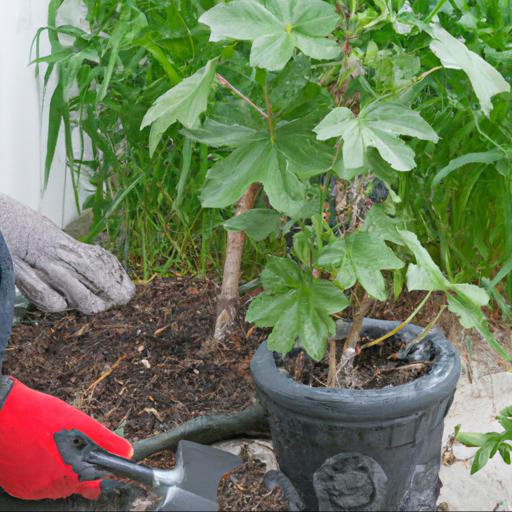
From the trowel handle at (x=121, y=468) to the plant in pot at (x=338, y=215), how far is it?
24 centimetres

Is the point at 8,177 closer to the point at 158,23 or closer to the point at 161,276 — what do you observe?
the point at 161,276

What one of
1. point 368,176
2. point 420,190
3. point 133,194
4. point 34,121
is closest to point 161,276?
point 133,194

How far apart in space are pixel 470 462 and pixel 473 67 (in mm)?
874

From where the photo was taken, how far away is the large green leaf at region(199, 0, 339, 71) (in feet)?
3.00

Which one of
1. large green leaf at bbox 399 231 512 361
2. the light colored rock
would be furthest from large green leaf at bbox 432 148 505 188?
the light colored rock

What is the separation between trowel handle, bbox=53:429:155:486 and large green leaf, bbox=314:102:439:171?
24.0 inches

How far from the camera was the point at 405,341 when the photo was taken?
4.66 feet

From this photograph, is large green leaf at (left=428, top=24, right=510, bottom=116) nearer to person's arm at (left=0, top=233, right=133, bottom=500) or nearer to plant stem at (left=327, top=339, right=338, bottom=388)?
plant stem at (left=327, top=339, right=338, bottom=388)

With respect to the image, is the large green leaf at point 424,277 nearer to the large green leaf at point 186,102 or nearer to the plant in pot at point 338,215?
the plant in pot at point 338,215

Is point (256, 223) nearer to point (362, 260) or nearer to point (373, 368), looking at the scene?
point (362, 260)

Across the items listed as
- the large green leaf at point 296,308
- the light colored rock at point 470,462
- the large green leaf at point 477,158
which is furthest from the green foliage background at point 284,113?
the light colored rock at point 470,462

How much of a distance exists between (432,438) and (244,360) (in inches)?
22.1

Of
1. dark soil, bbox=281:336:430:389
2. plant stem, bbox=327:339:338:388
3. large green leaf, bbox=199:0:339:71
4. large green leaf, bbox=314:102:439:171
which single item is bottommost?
dark soil, bbox=281:336:430:389

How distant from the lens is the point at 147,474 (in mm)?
1197
